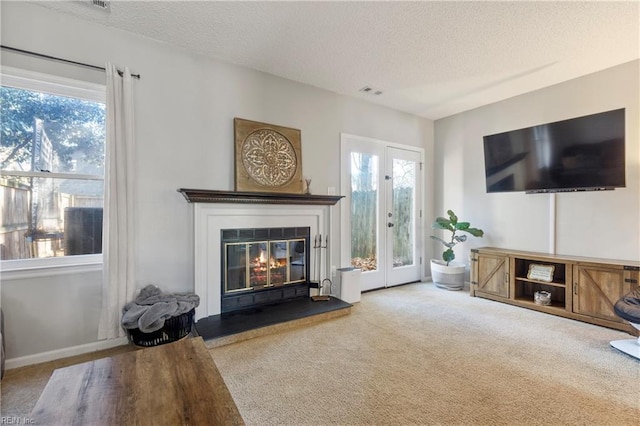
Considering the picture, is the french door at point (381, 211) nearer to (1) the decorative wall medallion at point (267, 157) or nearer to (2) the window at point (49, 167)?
(1) the decorative wall medallion at point (267, 157)

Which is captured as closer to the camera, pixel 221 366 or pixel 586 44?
pixel 221 366

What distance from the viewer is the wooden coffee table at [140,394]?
1.02 metres

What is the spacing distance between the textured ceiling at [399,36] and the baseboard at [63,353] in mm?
2616

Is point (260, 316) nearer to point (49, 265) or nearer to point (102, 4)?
point (49, 265)

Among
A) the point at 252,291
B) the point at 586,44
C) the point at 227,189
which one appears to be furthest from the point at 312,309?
the point at 586,44

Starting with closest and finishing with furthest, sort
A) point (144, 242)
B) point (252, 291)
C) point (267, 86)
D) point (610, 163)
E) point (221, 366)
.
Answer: point (221, 366) < point (144, 242) < point (610, 163) < point (252, 291) < point (267, 86)

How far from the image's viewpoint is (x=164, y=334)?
7.22 feet

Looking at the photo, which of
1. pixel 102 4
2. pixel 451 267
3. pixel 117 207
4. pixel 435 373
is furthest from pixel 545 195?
pixel 102 4

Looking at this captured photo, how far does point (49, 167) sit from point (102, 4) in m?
1.30

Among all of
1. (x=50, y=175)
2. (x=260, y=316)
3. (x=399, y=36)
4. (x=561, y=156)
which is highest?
(x=399, y=36)

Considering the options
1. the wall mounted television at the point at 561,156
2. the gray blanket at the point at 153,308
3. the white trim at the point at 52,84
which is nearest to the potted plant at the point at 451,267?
the wall mounted television at the point at 561,156

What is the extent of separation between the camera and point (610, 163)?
9.21 feet

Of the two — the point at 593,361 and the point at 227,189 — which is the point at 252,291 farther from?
the point at 593,361

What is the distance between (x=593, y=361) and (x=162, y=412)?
2.89 meters
